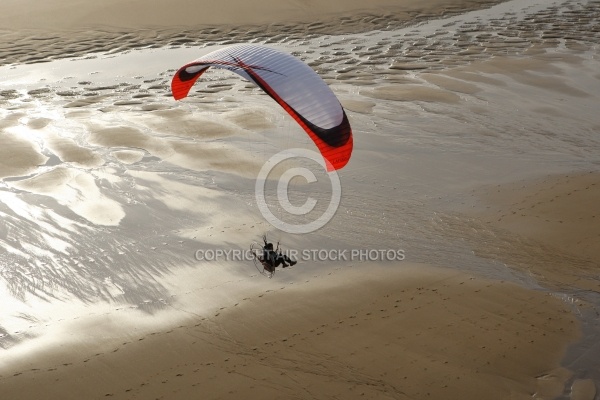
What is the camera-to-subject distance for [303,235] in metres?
14.6

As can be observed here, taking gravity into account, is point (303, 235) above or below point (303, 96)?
below

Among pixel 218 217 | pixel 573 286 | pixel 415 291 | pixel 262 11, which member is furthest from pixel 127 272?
pixel 262 11

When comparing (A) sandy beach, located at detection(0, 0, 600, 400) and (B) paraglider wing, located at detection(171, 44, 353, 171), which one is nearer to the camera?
(A) sandy beach, located at detection(0, 0, 600, 400)

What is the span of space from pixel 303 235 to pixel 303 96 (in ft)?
11.6

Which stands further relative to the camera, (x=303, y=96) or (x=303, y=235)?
(x=303, y=235)

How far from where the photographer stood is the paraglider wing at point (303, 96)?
472 inches

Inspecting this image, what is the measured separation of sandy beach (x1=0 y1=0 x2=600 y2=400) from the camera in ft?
35.6

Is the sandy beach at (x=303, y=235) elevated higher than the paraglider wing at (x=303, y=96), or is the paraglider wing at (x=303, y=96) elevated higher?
the paraglider wing at (x=303, y=96)

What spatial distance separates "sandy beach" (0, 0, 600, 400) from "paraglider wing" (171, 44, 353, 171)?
2617 millimetres

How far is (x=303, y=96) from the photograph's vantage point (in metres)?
12.1

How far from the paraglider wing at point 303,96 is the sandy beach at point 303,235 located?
2617 mm

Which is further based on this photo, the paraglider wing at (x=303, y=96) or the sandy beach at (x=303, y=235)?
the paraglider wing at (x=303, y=96)

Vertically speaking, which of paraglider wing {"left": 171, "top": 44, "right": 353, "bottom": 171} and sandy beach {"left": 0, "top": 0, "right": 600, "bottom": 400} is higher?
paraglider wing {"left": 171, "top": 44, "right": 353, "bottom": 171}

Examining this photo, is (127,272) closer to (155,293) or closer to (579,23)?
(155,293)
